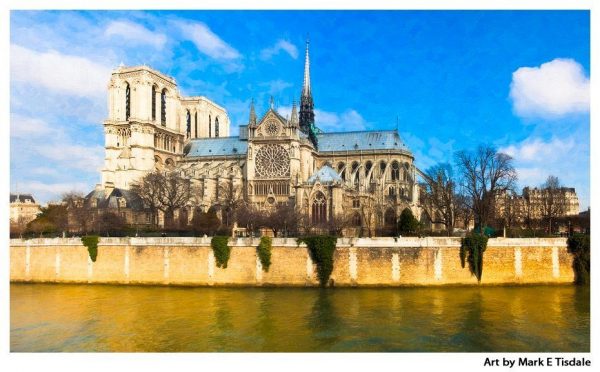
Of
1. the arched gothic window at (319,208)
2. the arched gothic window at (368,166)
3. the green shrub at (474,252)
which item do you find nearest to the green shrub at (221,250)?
the green shrub at (474,252)

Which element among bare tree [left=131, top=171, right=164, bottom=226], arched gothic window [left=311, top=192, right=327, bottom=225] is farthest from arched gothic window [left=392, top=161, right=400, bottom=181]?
bare tree [left=131, top=171, right=164, bottom=226]

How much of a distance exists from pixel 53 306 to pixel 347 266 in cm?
1498

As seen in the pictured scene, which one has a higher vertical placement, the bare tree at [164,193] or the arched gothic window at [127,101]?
the arched gothic window at [127,101]

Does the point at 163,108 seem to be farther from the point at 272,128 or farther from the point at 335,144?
the point at 335,144

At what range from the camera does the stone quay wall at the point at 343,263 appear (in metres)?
25.7

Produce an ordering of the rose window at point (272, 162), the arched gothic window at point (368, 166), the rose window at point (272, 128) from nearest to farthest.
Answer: the rose window at point (272, 162)
the rose window at point (272, 128)
the arched gothic window at point (368, 166)

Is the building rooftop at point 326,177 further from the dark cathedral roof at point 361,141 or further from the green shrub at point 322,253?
the green shrub at point 322,253

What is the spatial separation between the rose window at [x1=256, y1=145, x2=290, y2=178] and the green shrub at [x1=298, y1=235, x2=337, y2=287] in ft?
70.0

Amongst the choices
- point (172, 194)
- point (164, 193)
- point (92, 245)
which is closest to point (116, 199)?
point (164, 193)

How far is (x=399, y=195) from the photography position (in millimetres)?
46531

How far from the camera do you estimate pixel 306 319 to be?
19.7m

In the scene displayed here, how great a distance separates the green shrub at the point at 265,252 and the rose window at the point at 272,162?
20.8 m
